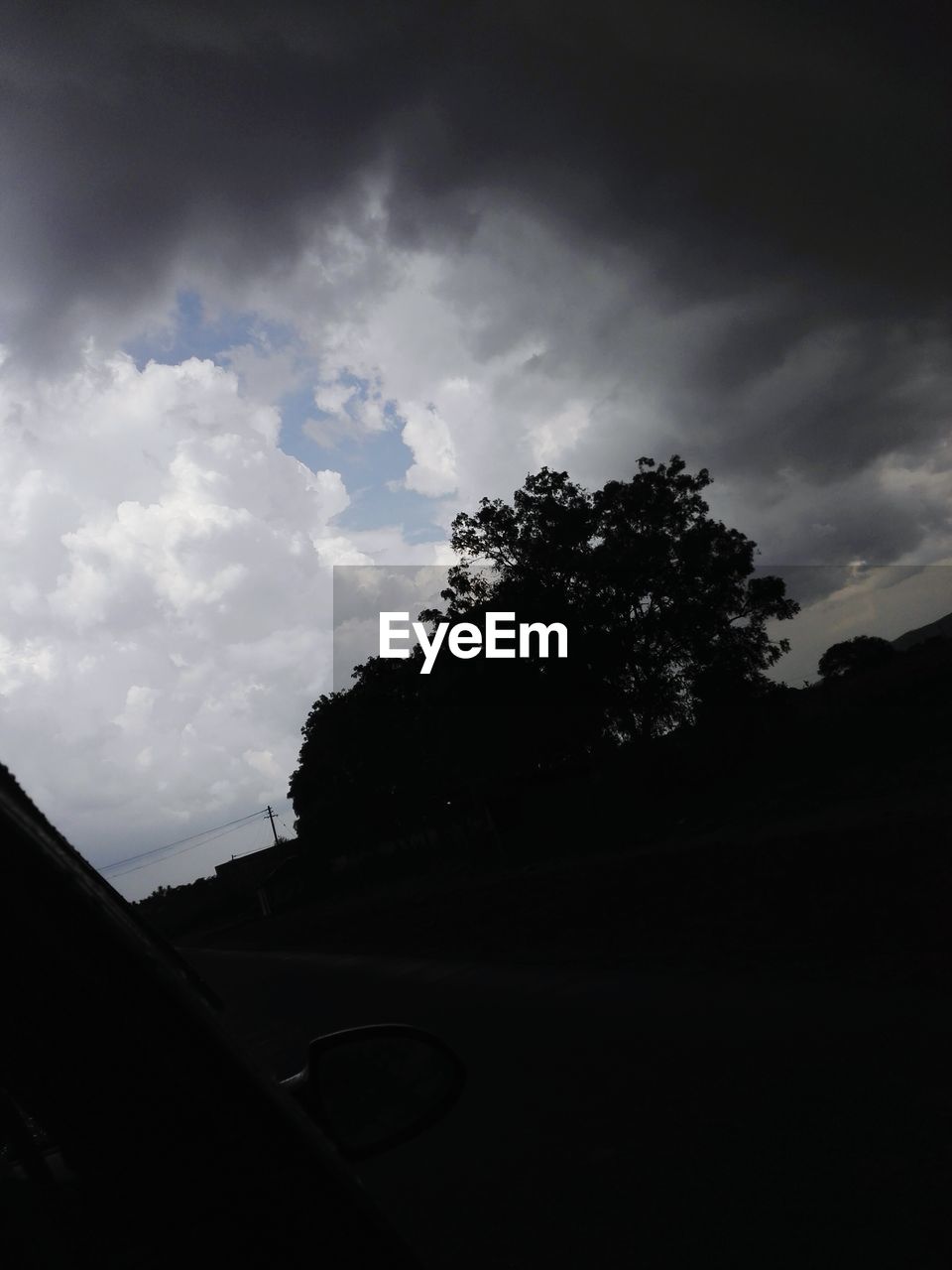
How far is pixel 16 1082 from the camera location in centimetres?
107

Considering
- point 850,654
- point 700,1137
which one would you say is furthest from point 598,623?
point 850,654

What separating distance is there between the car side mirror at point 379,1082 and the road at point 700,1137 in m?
2.35

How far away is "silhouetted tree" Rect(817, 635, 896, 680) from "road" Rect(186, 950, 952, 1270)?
55.3m

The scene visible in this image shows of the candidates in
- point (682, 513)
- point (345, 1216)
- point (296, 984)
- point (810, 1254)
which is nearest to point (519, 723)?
point (682, 513)

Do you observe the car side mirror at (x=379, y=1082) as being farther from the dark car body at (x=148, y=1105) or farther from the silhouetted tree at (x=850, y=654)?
the silhouetted tree at (x=850, y=654)

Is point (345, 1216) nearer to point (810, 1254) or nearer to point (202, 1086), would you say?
point (202, 1086)

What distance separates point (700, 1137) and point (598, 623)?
29083mm

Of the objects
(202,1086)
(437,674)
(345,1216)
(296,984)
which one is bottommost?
(296,984)

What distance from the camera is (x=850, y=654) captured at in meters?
65.2

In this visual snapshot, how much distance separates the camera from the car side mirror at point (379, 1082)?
179 centimetres

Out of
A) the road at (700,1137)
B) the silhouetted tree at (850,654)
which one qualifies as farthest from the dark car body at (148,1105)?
the silhouetted tree at (850,654)

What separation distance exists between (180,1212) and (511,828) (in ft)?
103

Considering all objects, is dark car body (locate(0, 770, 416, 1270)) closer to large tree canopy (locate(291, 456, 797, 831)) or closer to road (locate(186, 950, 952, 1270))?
road (locate(186, 950, 952, 1270))

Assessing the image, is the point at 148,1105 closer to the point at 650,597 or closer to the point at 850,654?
the point at 650,597
